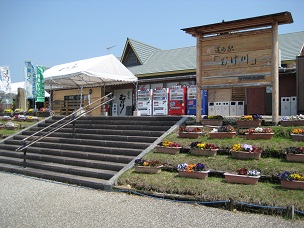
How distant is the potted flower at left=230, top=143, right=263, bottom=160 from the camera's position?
7.45m

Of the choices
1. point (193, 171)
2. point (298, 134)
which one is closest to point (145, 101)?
point (298, 134)

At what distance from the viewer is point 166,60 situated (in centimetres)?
2352

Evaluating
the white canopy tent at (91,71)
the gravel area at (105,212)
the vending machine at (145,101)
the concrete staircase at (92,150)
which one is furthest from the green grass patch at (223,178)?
the vending machine at (145,101)

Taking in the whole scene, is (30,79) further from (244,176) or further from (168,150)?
(244,176)

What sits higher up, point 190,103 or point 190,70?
point 190,70

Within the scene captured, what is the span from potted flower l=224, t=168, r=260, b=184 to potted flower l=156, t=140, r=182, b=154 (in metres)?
2.29

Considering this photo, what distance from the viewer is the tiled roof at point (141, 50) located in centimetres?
2541

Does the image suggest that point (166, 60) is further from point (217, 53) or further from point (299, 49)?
point (217, 53)

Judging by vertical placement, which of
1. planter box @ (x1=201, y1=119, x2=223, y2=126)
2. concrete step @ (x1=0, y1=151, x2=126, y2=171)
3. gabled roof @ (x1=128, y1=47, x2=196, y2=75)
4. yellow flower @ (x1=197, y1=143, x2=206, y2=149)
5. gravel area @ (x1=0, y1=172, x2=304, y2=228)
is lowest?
gravel area @ (x1=0, y1=172, x2=304, y2=228)

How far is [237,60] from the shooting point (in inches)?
408

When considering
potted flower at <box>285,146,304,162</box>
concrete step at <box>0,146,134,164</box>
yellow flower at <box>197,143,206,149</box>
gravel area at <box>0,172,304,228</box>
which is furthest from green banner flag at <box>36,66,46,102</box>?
potted flower at <box>285,146,304,162</box>

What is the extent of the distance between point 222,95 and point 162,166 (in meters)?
11.7

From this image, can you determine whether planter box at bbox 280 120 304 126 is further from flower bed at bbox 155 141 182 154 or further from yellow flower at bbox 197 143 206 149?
flower bed at bbox 155 141 182 154

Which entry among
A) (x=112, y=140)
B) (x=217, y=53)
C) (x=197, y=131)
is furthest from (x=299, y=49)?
(x=112, y=140)
